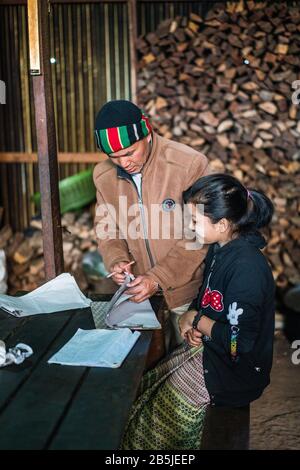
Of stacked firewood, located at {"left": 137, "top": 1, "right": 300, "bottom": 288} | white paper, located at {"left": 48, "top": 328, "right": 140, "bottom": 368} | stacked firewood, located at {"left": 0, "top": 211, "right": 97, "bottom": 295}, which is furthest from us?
stacked firewood, located at {"left": 0, "top": 211, "right": 97, "bottom": 295}

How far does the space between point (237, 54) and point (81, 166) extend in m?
1.98

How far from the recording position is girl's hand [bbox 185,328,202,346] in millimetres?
2811

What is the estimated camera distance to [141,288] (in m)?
3.08

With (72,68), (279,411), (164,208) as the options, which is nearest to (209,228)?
(164,208)

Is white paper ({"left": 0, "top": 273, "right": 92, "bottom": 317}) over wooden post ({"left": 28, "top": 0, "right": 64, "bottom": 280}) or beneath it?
beneath

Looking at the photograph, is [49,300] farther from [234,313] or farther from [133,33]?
[133,33]

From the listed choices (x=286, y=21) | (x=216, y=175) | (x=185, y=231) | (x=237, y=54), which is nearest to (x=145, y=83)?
(x=237, y=54)

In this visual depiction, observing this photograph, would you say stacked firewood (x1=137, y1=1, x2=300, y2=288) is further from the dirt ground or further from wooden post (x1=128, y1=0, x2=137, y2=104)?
the dirt ground

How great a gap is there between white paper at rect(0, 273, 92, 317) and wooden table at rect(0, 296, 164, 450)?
0.79 feet

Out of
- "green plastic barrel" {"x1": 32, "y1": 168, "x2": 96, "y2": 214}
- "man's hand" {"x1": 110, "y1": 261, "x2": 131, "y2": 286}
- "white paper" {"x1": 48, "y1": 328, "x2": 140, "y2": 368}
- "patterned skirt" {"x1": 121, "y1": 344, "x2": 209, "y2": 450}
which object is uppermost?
"white paper" {"x1": 48, "y1": 328, "x2": 140, "y2": 368}

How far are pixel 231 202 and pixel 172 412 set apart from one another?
98 centimetres

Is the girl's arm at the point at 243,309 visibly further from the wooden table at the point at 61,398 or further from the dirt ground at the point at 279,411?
the dirt ground at the point at 279,411

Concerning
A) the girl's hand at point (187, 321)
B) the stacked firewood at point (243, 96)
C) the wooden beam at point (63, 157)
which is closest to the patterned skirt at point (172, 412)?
the girl's hand at point (187, 321)

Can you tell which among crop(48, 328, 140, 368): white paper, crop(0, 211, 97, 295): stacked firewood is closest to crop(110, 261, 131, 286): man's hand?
crop(48, 328, 140, 368): white paper
